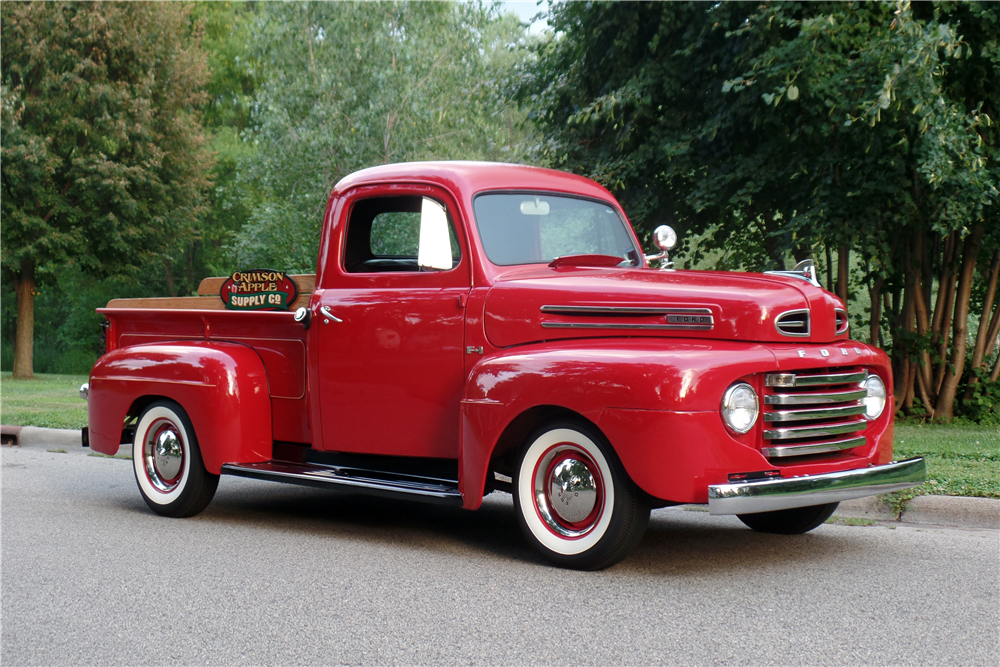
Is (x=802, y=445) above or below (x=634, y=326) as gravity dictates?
below

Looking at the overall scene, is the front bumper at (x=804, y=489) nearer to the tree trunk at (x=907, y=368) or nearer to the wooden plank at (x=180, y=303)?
the wooden plank at (x=180, y=303)

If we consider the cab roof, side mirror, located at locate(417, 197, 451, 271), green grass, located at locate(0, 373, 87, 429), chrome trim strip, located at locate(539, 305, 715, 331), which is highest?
the cab roof

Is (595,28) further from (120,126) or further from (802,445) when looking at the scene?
(120,126)

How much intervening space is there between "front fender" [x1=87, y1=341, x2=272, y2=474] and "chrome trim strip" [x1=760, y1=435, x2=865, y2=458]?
3.38 m

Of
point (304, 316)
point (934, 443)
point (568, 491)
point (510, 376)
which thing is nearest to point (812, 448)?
point (568, 491)

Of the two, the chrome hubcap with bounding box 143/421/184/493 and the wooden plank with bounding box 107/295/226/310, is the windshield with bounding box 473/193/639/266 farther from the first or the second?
the chrome hubcap with bounding box 143/421/184/493

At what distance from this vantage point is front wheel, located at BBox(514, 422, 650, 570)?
5031 millimetres

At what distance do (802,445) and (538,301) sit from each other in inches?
61.4

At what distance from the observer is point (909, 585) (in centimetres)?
491

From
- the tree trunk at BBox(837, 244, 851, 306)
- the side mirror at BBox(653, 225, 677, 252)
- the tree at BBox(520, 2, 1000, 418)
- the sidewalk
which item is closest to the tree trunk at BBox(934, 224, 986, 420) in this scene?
the tree at BBox(520, 2, 1000, 418)

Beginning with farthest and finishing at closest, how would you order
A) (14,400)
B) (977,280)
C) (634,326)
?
(14,400) → (977,280) → (634,326)

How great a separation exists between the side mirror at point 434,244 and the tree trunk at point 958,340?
8537 millimetres

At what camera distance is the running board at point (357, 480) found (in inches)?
223

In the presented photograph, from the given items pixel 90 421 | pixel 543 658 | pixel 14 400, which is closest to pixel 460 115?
pixel 14 400
